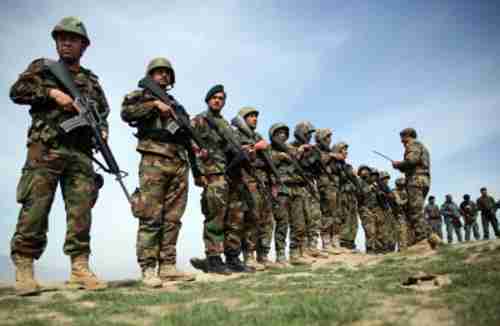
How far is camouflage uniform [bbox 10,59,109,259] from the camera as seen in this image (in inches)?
177

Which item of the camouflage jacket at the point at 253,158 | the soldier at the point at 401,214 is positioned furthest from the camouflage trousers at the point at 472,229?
the camouflage jacket at the point at 253,158

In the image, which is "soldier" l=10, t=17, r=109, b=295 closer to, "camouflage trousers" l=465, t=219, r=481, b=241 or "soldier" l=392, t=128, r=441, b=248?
"soldier" l=392, t=128, r=441, b=248

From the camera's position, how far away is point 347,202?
1402 centimetres

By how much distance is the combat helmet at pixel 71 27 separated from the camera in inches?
197

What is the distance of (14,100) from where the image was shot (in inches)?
184

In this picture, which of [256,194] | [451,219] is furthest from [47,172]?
[451,219]

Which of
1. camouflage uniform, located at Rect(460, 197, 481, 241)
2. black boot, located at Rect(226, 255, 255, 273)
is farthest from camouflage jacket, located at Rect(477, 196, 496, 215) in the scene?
black boot, located at Rect(226, 255, 255, 273)

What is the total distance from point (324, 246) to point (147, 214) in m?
7.42

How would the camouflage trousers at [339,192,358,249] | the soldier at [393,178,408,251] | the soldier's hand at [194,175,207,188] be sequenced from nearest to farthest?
the soldier's hand at [194,175,207,188] → the soldier at [393,178,408,251] → the camouflage trousers at [339,192,358,249]

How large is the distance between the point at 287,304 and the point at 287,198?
6383mm

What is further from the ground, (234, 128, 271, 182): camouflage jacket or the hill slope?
(234, 128, 271, 182): camouflage jacket

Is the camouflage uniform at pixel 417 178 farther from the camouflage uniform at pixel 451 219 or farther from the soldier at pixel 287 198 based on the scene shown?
the camouflage uniform at pixel 451 219

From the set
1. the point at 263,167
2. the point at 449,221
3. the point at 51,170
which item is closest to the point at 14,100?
the point at 51,170

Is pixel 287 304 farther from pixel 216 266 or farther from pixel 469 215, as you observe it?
pixel 469 215
